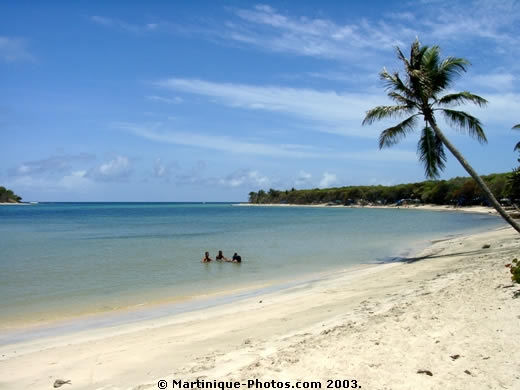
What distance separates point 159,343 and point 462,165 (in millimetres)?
12652

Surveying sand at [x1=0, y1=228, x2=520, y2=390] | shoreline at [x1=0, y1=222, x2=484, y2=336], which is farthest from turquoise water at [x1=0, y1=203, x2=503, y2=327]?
sand at [x1=0, y1=228, x2=520, y2=390]

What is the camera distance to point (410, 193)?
106750mm

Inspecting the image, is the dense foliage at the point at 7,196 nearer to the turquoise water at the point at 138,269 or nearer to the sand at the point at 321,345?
the turquoise water at the point at 138,269

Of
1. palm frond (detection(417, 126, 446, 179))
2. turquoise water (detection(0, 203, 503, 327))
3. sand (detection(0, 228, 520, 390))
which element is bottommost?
turquoise water (detection(0, 203, 503, 327))

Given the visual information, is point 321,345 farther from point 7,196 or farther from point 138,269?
point 7,196

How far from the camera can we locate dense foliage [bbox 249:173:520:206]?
248ft

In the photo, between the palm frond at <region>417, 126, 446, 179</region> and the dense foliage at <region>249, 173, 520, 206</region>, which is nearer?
the palm frond at <region>417, 126, 446, 179</region>

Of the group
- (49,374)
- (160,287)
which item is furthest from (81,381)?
(160,287)

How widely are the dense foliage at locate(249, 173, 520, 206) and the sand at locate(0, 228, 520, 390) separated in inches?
737

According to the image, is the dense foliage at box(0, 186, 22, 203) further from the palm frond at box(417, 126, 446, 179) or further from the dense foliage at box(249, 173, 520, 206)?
the palm frond at box(417, 126, 446, 179)

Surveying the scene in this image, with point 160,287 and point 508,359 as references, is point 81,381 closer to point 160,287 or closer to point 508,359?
point 508,359

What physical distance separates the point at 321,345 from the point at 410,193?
10741 cm

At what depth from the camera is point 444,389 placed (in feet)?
14.1

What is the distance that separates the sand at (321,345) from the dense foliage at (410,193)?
1873 cm
